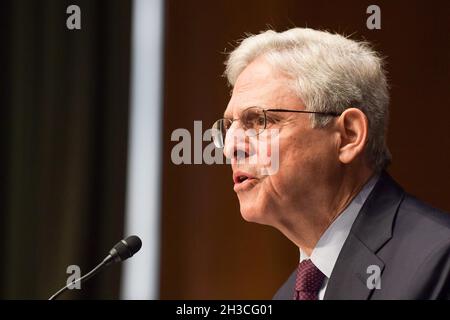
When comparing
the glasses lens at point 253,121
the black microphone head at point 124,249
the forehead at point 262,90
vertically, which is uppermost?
the forehead at point 262,90

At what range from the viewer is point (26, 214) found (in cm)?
247

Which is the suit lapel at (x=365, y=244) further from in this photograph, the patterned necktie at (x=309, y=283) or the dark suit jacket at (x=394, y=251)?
the patterned necktie at (x=309, y=283)

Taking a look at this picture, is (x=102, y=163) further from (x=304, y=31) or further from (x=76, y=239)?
(x=304, y=31)

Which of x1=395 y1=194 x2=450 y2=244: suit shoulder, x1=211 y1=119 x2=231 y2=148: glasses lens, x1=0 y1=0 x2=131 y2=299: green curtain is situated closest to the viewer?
Result: x1=395 y1=194 x2=450 y2=244: suit shoulder

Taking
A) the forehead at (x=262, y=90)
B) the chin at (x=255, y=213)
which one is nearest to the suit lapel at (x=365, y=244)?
the chin at (x=255, y=213)

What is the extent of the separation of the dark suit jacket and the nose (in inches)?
14.4

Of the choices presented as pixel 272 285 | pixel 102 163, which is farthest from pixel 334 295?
pixel 102 163

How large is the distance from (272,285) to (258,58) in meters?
0.97

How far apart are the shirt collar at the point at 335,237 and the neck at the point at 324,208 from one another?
0.02 meters

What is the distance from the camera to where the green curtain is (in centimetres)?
246

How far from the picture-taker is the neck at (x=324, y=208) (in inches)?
70.3

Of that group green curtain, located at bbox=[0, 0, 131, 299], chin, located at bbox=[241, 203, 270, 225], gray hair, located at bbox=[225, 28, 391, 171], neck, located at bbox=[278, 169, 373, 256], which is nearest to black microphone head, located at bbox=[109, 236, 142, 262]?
chin, located at bbox=[241, 203, 270, 225]

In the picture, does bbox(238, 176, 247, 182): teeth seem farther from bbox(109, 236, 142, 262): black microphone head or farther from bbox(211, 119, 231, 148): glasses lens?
bbox(109, 236, 142, 262): black microphone head

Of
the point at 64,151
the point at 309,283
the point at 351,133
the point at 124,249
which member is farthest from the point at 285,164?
the point at 64,151
